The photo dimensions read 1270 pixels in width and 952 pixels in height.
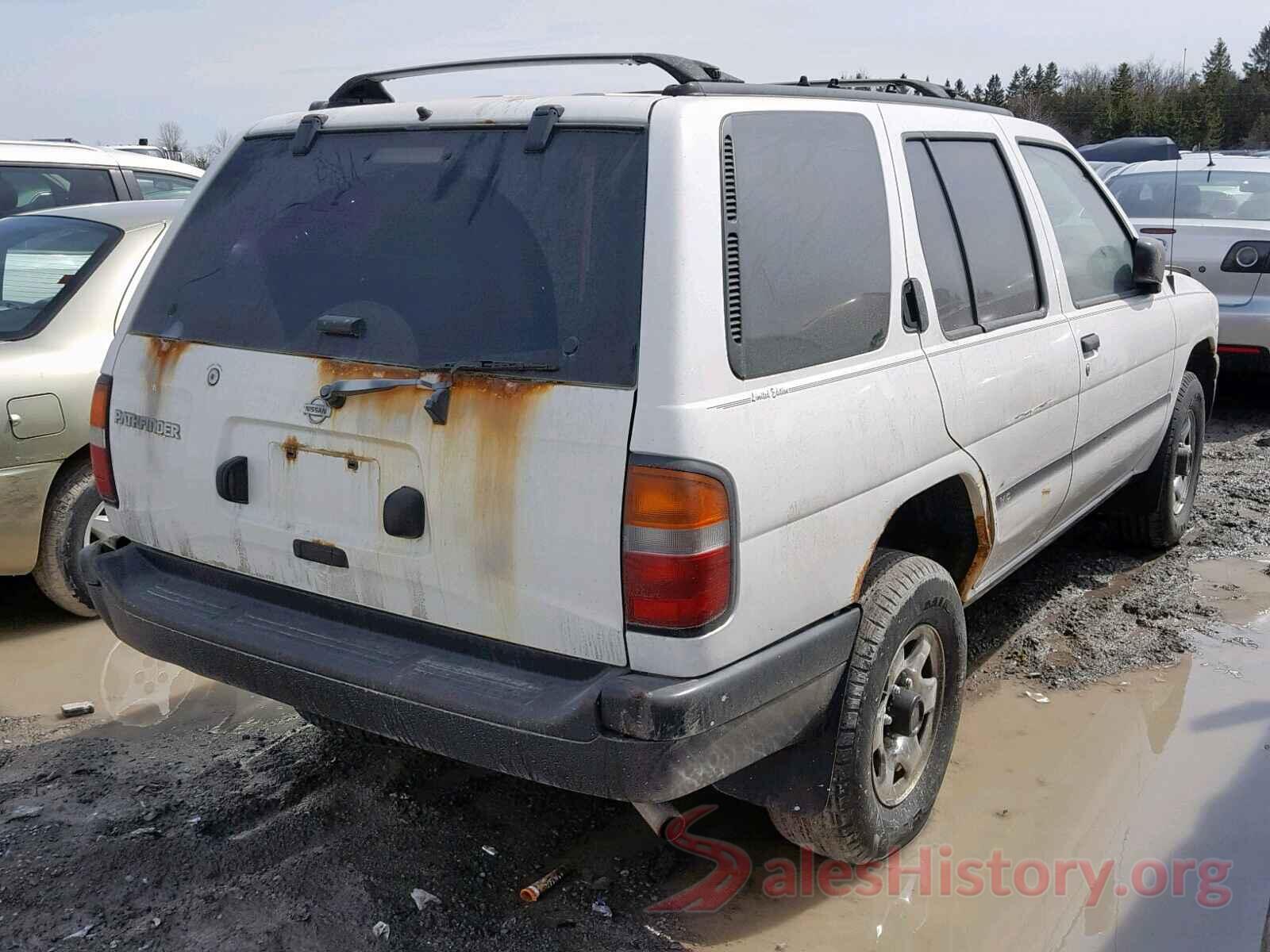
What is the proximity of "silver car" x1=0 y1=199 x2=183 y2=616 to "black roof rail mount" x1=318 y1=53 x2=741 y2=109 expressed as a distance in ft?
6.09

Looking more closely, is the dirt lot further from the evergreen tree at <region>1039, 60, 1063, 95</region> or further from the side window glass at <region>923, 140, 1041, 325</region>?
the evergreen tree at <region>1039, 60, 1063, 95</region>

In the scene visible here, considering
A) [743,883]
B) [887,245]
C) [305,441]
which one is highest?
[887,245]

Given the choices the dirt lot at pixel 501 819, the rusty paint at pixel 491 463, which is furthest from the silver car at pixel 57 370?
the rusty paint at pixel 491 463

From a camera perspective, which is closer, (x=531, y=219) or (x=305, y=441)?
(x=531, y=219)

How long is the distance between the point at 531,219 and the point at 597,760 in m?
1.16

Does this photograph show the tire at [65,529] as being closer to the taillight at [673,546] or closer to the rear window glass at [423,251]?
the rear window glass at [423,251]

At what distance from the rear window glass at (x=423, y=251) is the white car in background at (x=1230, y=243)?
18.0 ft

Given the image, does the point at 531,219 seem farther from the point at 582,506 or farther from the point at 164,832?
the point at 164,832

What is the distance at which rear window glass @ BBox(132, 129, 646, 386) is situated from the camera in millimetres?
2467

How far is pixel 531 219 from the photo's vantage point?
8.46 ft

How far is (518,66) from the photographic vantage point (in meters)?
3.10

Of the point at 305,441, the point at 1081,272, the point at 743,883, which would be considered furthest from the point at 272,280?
the point at 1081,272

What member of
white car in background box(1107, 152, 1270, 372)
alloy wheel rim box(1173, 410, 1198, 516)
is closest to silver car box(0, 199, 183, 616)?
alloy wheel rim box(1173, 410, 1198, 516)

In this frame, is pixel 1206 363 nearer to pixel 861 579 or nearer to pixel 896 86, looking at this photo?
pixel 896 86
